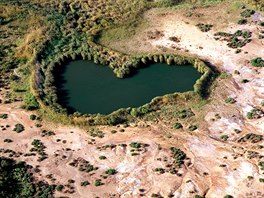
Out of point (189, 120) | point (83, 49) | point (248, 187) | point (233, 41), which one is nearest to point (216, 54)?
point (233, 41)

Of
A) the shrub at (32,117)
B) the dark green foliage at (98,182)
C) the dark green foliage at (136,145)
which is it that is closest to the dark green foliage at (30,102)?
the shrub at (32,117)

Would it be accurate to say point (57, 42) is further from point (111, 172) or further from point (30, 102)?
point (111, 172)

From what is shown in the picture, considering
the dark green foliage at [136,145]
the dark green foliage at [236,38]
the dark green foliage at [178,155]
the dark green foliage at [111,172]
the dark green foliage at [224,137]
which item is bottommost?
the dark green foliage at [111,172]

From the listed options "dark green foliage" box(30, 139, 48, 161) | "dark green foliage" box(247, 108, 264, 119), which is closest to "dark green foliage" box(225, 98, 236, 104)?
"dark green foliage" box(247, 108, 264, 119)

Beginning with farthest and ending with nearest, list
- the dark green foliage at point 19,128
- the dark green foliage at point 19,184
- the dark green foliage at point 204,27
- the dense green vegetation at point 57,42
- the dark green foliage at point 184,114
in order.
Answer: the dark green foliage at point 204,27
the dense green vegetation at point 57,42
the dark green foliage at point 184,114
the dark green foliage at point 19,128
the dark green foliage at point 19,184

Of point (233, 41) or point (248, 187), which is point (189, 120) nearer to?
point (248, 187)

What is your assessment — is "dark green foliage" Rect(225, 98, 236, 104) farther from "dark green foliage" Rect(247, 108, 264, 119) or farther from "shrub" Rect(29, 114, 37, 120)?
"shrub" Rect(29, 114, 37, 120)

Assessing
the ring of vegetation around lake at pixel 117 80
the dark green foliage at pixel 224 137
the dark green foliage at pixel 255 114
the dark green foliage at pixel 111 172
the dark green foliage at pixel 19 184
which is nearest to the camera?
the dark green foliage at pixel 19 184

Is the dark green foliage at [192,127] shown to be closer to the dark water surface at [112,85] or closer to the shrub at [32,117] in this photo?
the dark water surface at [112,85]
